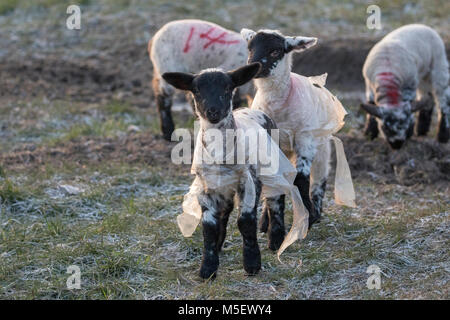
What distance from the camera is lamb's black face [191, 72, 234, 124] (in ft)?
15.8

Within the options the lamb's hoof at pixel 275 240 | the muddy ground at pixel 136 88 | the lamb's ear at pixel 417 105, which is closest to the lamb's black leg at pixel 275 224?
the lamb's hoof at pixel 275 240

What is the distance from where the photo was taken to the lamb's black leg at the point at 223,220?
5.20 metres

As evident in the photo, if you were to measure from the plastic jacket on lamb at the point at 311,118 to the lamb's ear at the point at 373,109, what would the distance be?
2439 millimetres

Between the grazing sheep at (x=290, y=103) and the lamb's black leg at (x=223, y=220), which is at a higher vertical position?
the grazing sheep at (x=290, y=103)

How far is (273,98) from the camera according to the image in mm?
5863

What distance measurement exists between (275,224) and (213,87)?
1.39 metres

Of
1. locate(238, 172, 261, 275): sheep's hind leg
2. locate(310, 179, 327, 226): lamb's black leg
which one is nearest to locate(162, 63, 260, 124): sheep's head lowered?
locate(238, 172, 261, 275): sheep's hind leg

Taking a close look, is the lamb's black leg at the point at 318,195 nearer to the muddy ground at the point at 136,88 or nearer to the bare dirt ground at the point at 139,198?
the bare dirt ground at the point at 139,198

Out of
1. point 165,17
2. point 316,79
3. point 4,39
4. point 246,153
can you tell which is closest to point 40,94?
point 4,39

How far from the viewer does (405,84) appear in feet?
29.8

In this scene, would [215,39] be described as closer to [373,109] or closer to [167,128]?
[167,128]

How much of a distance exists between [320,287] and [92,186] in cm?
288

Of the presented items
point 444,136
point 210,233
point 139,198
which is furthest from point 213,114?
point 444,136

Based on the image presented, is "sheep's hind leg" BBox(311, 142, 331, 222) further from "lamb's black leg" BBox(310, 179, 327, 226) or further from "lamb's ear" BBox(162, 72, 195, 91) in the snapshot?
"lamb's ear" BBox(162, 72, 195, 91)
